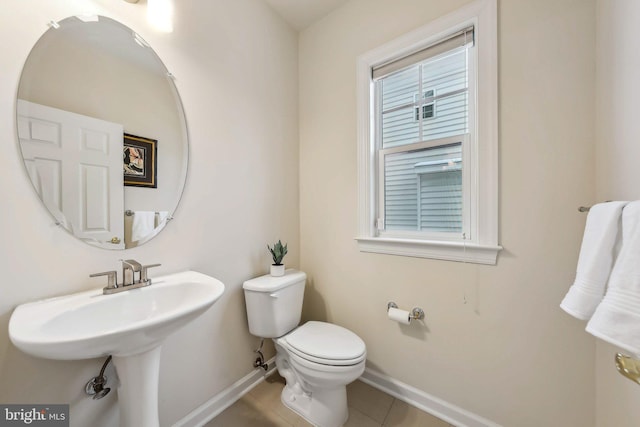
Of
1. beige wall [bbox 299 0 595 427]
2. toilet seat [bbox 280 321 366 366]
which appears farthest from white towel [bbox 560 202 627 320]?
toilet seat [bbox 280 321 366 366]

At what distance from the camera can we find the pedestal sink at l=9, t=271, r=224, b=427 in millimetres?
608

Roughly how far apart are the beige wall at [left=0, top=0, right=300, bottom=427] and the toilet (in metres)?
0.18

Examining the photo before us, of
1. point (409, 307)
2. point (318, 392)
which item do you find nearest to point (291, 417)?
point (318, 392)

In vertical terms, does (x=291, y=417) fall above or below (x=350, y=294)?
below

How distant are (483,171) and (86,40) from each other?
1.84 metres

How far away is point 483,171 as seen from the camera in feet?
3.87

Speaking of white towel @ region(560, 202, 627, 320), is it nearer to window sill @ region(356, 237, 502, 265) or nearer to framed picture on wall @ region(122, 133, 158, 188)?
window sill @ region(356, 237, 502, 265)

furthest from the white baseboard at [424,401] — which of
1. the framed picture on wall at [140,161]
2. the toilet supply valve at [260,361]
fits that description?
the framed picture on wall at [140,161]

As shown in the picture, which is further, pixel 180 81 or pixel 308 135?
pixel 308 135

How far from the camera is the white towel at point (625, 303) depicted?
49 centimetres

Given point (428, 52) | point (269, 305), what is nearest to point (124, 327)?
point (269, 305)

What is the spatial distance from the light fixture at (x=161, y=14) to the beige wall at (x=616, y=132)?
1.80 metres

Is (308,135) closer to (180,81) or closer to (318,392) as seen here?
(180,81)

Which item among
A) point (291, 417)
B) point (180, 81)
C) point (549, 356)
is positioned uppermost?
point (180, 81)
